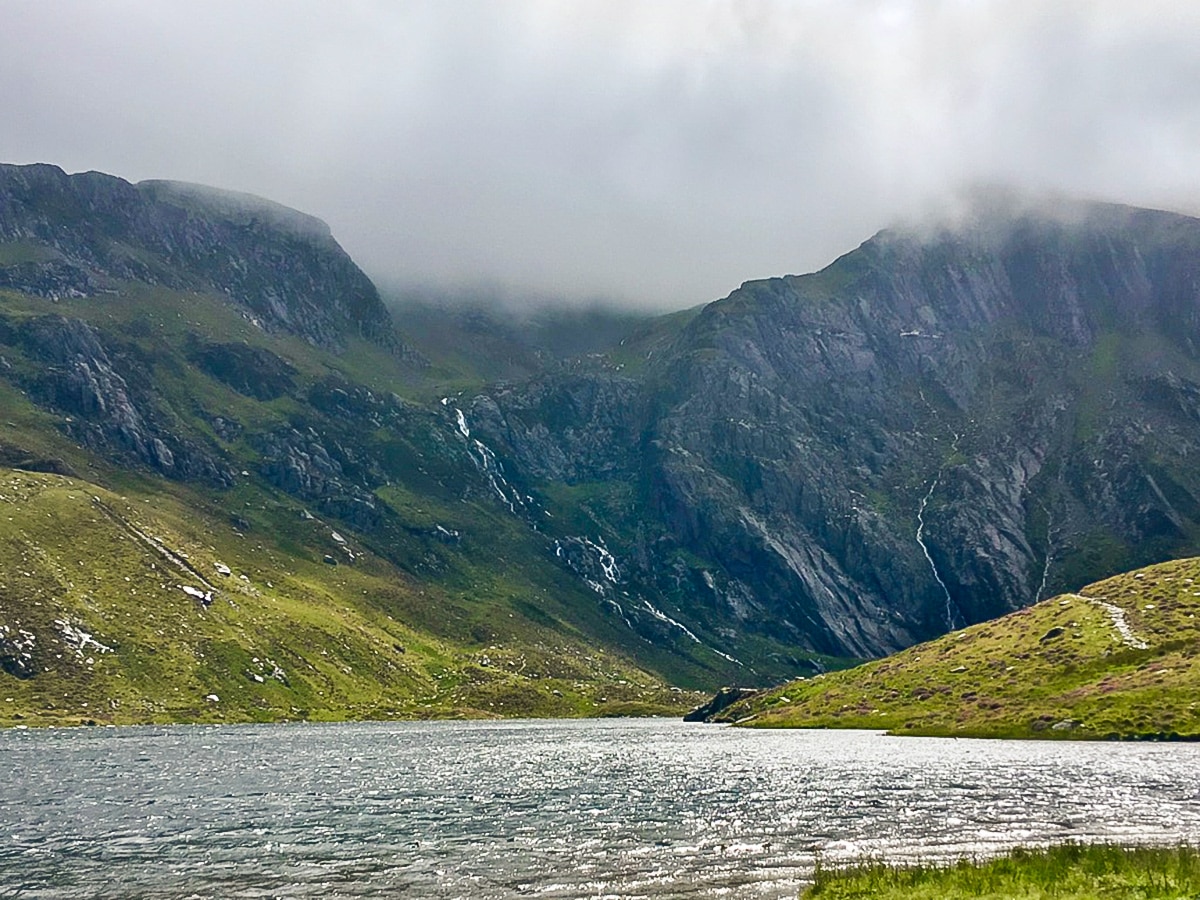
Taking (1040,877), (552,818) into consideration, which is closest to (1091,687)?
(552,818)

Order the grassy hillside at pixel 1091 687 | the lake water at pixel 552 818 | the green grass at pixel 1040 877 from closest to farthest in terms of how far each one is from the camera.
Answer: the green grass at pixel 1040 877, the lake water at pixel 552 818, the grassy hillside at pixel 1091 687

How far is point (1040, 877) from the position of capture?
43812 millimetres

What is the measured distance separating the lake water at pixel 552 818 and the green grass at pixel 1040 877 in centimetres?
481

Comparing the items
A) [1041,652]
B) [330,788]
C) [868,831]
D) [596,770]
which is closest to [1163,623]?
[1041,652]

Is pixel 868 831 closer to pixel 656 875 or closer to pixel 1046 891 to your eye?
pixel 656 875

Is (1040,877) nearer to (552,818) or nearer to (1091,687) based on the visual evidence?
(552,818)

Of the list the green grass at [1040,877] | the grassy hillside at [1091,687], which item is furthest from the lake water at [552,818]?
the grassy hillside at [1091,687]

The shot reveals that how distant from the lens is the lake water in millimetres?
52062

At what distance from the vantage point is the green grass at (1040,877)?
40.0m

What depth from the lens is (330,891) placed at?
1922 inches

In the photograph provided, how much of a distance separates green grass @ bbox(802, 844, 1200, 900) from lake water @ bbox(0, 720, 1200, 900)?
15.8ft

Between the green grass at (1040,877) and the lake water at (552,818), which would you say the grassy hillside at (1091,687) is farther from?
the green grass at (1040,877)

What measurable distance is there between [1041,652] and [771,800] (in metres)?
134

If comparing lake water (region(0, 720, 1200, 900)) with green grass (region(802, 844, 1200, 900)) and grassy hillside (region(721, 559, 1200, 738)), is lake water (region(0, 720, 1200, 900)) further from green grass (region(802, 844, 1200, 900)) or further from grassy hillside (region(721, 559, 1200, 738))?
grassy hillside (region(721, 559, 1200, 738))
